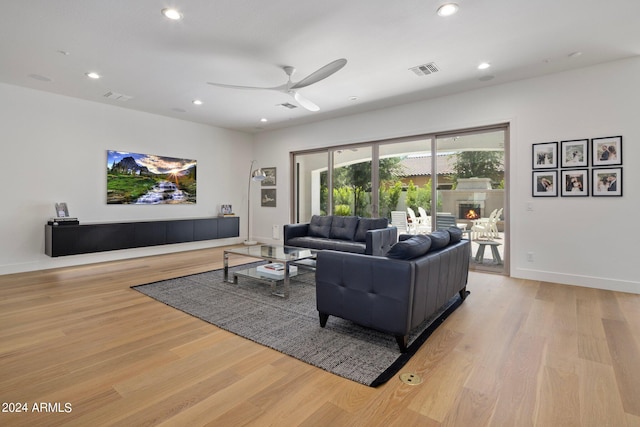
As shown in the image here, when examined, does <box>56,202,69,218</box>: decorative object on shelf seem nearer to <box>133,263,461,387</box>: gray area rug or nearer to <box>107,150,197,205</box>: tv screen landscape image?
<box>107,150,197,205</box>: tv screen landscape image

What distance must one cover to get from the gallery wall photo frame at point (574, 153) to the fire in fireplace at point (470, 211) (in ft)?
4.26

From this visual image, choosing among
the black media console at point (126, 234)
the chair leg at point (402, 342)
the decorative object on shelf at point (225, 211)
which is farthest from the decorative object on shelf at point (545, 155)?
the decorative object on shelf at point (225, 211)

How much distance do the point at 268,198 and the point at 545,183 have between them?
598cm

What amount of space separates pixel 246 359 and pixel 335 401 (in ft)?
2.66

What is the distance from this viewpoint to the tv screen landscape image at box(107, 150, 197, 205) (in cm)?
605

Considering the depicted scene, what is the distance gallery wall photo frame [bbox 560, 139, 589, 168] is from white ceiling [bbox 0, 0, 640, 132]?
41.1 inches

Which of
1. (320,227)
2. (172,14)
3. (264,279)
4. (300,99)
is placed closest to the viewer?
(172,14)

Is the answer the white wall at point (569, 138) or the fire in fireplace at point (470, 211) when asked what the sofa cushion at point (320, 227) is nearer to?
the fire in fireplace at point (470, 211)

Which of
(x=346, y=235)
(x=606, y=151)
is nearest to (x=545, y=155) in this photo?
(x=606, y=151)

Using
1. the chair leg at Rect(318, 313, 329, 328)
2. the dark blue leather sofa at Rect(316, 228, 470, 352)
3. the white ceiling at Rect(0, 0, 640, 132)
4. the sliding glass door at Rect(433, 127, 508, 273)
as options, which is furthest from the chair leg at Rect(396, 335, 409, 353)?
the sliding glass door at Rect(433, 127, 508, 273)

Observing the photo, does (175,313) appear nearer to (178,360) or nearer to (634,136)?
(178,360)

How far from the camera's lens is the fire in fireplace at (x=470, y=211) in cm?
528

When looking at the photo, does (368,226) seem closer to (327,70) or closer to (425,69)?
(425,69)

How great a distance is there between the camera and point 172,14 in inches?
118
